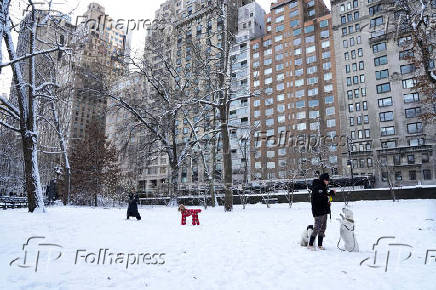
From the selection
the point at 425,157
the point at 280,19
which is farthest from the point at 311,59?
the point at 425,157

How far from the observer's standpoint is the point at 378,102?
5719 centimetres

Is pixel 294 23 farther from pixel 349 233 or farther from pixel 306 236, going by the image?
→ pixel 349 233

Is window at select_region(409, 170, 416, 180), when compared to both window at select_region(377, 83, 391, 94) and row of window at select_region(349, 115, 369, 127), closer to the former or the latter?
row of window at select_region(349, 115, 369, 127)

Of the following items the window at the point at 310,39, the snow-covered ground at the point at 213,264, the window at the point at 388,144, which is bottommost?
the snow-covered ground at the point at 213,264

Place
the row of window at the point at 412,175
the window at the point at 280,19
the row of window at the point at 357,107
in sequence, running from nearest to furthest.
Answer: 1. the row of window at the point at 412,175
2. the row of window at the point at 357,107
3. the window at the point at 280,19

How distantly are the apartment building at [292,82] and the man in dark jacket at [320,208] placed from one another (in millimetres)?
53518

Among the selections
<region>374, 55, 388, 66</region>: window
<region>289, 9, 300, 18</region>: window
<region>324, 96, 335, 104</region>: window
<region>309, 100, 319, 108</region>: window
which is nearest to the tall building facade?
<region>374, 55, 388, 66</region>: window

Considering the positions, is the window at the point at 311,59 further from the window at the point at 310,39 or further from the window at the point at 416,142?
the window at the point at 416,142

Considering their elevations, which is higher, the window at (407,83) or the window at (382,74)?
the window at (382,74)

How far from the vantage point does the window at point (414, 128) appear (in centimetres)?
5194

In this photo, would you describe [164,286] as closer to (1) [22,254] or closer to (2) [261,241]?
(1) [22,254]

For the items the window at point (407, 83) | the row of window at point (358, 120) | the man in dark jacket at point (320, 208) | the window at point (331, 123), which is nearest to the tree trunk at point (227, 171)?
the man in dark jacket at point (320, 208)

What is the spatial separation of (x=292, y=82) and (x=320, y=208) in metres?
66.5

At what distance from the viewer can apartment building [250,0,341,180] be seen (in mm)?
64250
